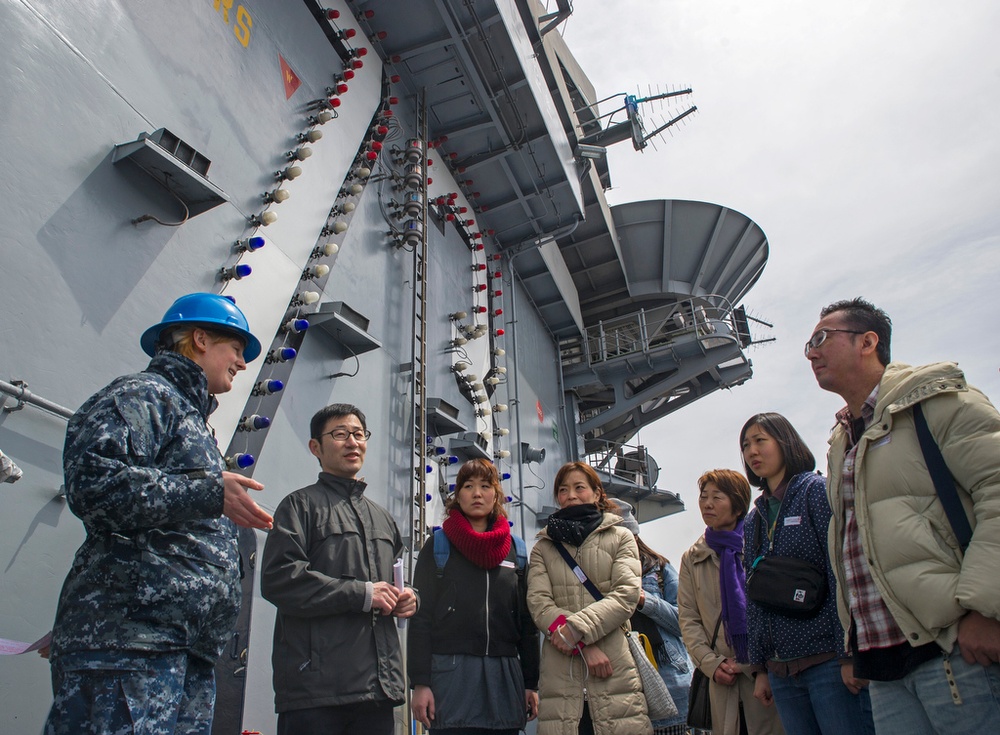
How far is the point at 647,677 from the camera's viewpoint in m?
3.18

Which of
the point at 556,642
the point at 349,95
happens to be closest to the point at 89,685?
the point at 556,642

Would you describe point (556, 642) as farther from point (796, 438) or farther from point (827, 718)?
point (796, 438)

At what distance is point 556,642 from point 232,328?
6.51 ft

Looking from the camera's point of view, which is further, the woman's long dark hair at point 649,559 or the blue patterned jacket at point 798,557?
the woman's long dark hair at point 649,559

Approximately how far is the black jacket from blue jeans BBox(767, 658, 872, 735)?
46.1 inches

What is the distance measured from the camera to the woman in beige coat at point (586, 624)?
3049 mm

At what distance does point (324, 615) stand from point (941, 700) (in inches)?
83.5

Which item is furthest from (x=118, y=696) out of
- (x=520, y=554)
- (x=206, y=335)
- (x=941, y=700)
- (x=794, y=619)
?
(x=794, y=619)

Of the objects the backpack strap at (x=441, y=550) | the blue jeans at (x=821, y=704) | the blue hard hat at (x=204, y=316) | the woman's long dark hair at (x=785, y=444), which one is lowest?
the blue jeans at (x=821, y=704)

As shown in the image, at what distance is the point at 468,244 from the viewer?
31.4ft

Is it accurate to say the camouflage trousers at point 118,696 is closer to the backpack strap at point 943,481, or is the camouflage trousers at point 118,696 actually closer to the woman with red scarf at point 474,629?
the woman with red scarf at point 474,629

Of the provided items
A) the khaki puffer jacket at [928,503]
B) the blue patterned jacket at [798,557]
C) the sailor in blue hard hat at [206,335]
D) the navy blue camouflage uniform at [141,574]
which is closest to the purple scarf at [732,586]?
the blue patterned jacket at [798,557]

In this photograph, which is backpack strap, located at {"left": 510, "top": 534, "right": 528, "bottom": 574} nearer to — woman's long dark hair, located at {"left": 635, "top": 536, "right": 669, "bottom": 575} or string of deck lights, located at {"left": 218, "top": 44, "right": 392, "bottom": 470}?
woman's long dark hair, located at {"left": 635, "top": 536, "right": 669, "bottom": 575}

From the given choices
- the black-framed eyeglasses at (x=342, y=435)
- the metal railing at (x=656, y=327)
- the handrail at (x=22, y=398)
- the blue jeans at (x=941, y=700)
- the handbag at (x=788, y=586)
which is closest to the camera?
the blue jeans at (x=941, y=700)
